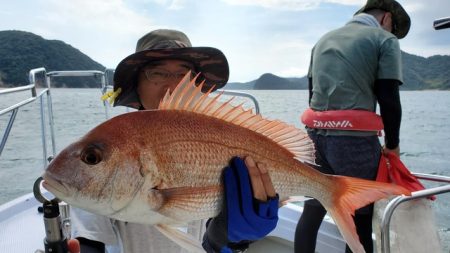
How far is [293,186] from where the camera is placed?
50.2 inches

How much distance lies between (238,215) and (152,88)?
776 mm

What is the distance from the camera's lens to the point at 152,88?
172cm

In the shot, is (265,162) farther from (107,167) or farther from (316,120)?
(316,120)

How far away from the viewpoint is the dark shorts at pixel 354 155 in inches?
101

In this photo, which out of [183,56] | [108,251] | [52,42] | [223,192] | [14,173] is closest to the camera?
[223,192]

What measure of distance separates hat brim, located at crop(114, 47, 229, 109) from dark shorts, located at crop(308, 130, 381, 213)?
1107mm

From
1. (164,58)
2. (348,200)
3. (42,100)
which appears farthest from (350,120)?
(42,100)

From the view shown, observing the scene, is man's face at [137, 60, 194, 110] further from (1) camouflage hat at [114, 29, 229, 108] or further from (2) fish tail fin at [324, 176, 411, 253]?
(2) fish tail fin at [324, 176, 411, 253]

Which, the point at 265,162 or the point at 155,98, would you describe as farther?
the point at 155,98

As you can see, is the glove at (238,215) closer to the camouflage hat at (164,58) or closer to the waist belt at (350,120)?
the camouflage hat at (164,58)

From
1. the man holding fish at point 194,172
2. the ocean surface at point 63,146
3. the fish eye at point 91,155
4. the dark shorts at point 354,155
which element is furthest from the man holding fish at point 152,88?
the ocean surface at point 63,146

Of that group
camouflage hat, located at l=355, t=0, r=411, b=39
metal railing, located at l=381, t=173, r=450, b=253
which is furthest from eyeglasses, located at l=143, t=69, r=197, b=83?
camouflage hat, located at l=355, t=0, r=411, b=39

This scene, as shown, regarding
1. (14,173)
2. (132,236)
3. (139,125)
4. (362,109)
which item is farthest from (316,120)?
(14,173)

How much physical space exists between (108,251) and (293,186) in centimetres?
110
